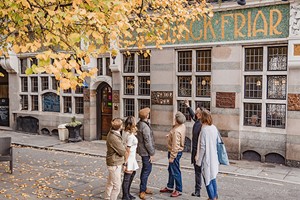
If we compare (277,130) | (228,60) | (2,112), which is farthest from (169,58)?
(2,112)

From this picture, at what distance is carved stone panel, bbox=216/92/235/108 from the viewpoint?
→ 12195mm

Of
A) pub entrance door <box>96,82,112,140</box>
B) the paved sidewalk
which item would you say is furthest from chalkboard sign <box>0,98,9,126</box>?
pub entrance door <box>96,82,112,140</box>

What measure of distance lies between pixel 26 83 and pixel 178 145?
12.9 m

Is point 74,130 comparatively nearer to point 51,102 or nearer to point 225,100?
point 51,102

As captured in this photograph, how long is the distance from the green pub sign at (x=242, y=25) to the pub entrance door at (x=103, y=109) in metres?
4.49

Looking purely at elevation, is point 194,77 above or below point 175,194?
above

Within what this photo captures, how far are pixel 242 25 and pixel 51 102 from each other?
10209 millimetres

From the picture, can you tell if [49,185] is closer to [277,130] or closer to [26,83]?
[277,130]

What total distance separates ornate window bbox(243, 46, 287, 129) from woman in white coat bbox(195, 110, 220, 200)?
482cm

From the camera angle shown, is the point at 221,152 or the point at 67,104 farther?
the point at 67,104

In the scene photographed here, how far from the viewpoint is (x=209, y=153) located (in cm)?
759

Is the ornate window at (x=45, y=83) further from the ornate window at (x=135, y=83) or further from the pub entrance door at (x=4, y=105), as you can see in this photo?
the ornate window at (x=135, y=83)

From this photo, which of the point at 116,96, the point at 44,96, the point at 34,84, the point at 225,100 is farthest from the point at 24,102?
the point at 225,100

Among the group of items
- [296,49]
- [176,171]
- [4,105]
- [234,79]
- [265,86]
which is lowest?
[176,171]
